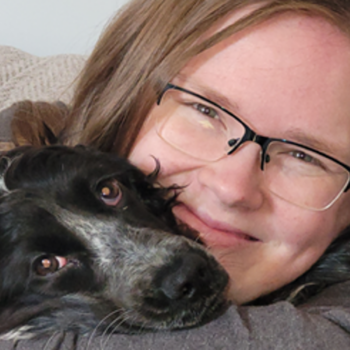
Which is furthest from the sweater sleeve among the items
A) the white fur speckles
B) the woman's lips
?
the woman's lips

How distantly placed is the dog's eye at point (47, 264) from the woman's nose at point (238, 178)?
1.56 feet

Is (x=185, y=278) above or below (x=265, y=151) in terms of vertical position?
below

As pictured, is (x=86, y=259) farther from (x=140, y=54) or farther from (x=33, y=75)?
(x=33, y=75)

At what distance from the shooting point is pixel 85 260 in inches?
49.6

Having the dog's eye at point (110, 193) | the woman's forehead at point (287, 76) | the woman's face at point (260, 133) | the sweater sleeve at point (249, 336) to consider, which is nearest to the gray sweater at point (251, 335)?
the sweater sleeve at point (249, 336)

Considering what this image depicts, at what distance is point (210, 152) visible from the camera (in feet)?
4.50

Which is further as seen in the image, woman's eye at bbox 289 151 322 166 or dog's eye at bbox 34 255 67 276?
woman's eye at bbox 289 151 322 166

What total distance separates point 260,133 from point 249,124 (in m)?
0.04

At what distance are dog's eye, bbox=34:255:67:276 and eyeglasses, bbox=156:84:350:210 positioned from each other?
0.49 metres

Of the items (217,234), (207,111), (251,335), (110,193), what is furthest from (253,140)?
(251,335)

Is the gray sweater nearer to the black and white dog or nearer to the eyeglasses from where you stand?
the black and white dog

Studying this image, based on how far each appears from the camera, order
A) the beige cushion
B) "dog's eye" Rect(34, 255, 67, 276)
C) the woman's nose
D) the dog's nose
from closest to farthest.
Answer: the dog's nose
"dog's eye" Rect(34, 255, 67, 276)
the woman's nose
the beige cushion

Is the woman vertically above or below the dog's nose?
above

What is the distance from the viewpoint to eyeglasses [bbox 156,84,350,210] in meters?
1.37
